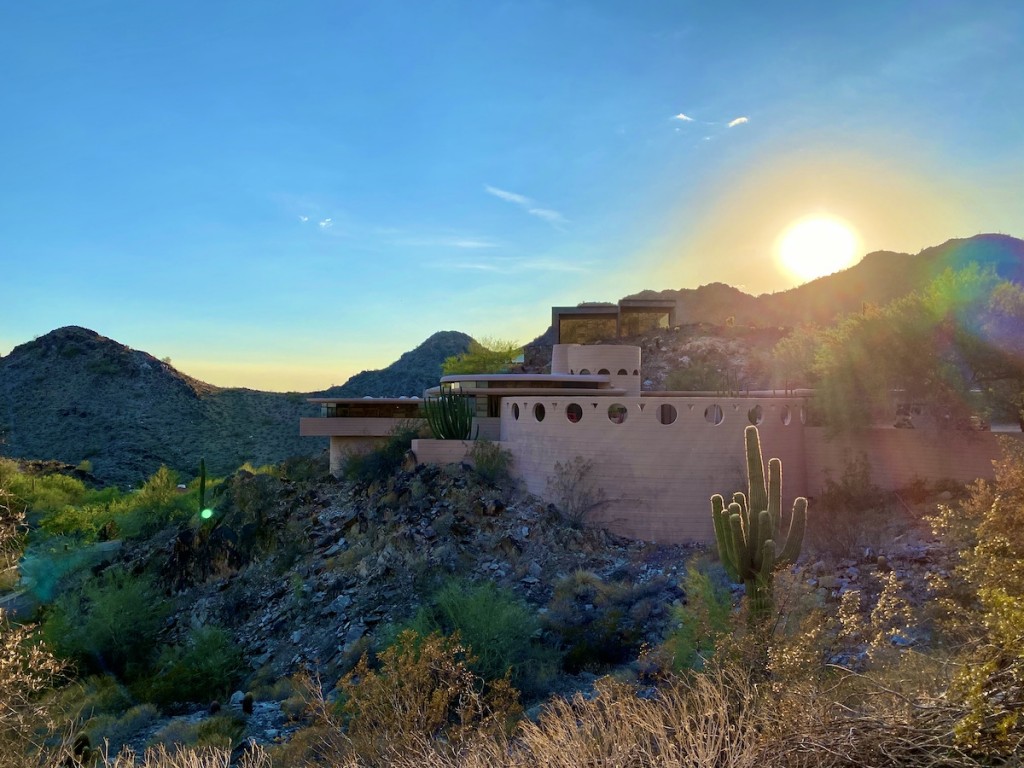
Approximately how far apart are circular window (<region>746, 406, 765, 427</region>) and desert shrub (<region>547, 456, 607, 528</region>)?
14.3 feet

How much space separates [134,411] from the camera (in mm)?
51750

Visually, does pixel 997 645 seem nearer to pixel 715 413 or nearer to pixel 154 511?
pixel 715 413

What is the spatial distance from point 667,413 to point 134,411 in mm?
46003

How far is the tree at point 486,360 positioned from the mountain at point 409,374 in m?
15.3

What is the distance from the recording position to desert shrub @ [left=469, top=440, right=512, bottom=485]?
808 inches

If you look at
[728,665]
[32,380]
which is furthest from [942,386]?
[32,380]

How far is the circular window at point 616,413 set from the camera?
18.7 metres

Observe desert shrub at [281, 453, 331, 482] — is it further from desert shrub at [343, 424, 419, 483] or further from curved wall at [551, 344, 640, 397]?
curved wall at [551, 344, 640, 397]

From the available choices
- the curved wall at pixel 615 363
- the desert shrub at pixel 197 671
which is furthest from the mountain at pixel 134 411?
the desert shrub at pixel 197 671

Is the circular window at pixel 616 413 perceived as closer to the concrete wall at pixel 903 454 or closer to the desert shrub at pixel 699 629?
the concrete wall at pixel 903 454

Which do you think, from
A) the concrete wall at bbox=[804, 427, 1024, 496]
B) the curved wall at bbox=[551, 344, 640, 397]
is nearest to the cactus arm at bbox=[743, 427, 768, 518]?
the concrete wall at bbox=[804, 427, 1024, 496]

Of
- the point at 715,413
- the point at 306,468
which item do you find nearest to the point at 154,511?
the point at 306,468

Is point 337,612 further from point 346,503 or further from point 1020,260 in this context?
point 1020,260

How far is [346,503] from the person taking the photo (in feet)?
71.6
